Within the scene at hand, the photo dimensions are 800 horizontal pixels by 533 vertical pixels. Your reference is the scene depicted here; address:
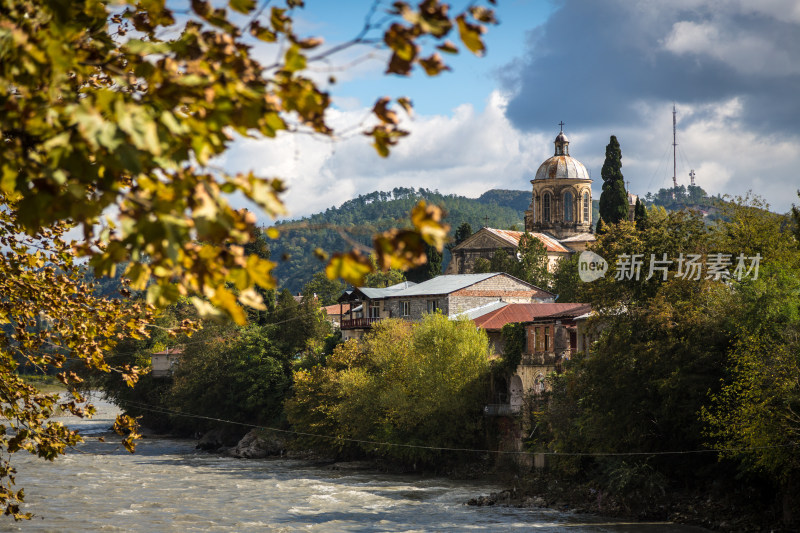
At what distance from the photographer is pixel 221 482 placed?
130 ft

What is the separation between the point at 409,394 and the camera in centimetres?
4391

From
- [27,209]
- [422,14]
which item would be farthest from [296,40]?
[27,209]

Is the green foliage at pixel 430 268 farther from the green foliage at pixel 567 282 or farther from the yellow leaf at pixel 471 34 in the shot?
the yellow leaf at pixel 471 34

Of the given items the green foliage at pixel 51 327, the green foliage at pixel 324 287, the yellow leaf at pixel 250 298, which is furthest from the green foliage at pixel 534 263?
the yellow leaf at pixel 250 298

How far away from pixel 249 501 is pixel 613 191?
42080mm

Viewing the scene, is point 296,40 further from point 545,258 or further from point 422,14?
point 545,258

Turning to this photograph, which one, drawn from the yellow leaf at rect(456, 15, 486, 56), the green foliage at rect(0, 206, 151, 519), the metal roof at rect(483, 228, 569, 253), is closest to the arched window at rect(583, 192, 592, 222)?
the metal roof at rect(483, 228, 569, 253)

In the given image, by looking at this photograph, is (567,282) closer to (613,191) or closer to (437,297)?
(613,191)

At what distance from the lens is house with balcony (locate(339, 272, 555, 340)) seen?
5769 cm

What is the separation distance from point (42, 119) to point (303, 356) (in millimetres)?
54772

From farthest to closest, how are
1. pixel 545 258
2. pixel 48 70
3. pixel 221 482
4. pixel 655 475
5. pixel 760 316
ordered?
1. pixel 545 258
2. pixel 221 482
3. pixel 655 475
4. pixel 760 316
5. pixel 48 70

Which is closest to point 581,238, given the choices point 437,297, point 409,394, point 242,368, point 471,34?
point 437,297

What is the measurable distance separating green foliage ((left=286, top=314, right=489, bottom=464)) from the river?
2317 mm

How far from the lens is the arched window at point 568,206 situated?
88000 mm
